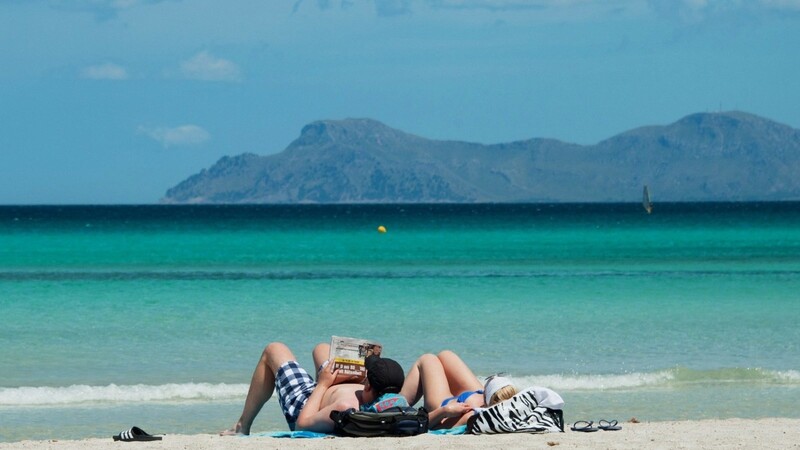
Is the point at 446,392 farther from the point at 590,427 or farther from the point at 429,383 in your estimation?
the point at 590,427

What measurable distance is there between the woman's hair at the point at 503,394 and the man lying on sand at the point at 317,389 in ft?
1.97

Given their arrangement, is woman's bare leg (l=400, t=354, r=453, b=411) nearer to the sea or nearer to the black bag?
the black bag

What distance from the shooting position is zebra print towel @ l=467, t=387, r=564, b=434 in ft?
26.8

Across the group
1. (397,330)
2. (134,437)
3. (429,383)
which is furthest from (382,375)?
(397,330)

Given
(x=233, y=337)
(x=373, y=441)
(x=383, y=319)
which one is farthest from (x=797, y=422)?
(x=383, y=319)

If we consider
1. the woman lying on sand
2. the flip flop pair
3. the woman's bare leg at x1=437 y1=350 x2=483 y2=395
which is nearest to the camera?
the woman lying on sand

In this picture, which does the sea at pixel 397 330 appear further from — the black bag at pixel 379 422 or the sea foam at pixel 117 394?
the black bag at pixel 379 422

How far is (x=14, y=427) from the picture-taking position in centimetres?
1038

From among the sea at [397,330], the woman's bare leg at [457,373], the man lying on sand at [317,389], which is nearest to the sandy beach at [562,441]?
the man lying on sand at [317,389]

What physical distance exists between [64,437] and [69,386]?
99.4 inches

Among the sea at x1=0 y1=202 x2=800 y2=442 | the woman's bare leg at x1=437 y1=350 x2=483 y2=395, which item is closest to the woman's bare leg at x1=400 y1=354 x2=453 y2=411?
the woman's bare leg at x1=437 y1=350 x2=483 y2=395

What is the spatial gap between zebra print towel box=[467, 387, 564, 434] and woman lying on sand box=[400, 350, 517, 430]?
0.06m

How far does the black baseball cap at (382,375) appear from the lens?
7.84 metres

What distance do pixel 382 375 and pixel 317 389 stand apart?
23.4 inches
